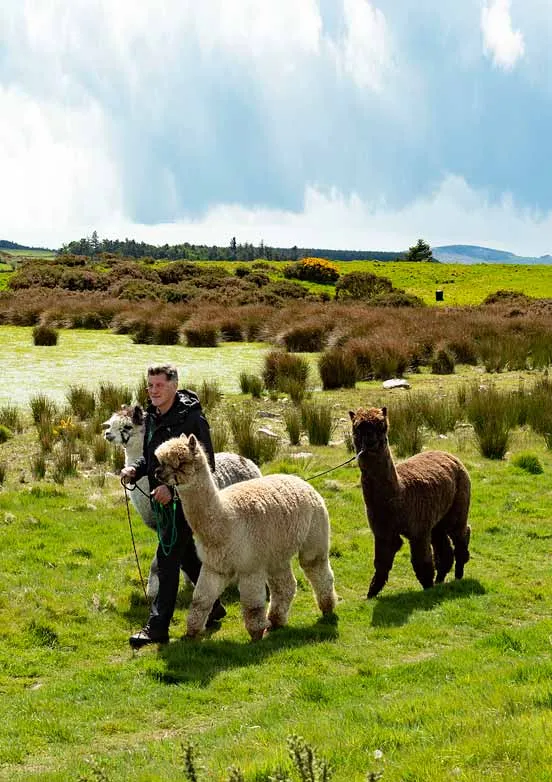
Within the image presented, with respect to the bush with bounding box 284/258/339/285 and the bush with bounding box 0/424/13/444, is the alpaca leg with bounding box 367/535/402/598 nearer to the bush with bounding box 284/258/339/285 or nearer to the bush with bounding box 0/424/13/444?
the bush with bounding box 0/424/13/444

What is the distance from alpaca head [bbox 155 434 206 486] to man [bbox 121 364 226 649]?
1.55 feet

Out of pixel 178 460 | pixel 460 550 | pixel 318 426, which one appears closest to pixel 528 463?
pixel 318 426

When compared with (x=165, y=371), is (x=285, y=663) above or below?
below

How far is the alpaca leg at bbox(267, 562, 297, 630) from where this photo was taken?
5.95m

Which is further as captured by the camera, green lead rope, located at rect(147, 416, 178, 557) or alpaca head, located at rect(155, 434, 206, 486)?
green lead rope, located at rect(147, 416, 178, 557)

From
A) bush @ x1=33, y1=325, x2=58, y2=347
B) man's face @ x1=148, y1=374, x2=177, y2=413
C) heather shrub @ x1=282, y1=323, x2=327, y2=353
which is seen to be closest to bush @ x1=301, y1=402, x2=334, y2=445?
man's face @ x1=148, y1=374, x2=177, y2=413

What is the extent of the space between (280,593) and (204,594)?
27.8 inches

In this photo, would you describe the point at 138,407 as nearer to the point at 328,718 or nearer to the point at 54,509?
the point at 54,509

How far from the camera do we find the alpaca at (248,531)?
5.34 metres

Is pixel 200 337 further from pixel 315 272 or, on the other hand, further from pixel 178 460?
pixel 315 272

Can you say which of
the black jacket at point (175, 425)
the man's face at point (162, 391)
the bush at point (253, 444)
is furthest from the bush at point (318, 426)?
the man's face at point (162, 391)

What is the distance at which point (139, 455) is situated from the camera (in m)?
7.23

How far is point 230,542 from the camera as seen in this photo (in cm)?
546

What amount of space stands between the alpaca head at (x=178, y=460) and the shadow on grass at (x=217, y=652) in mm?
1213
